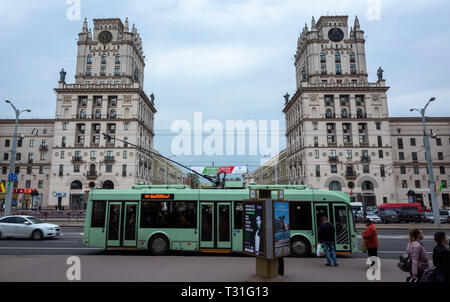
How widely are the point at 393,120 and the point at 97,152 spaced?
2494 inches

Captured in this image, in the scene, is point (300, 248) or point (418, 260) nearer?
point (418, 260)

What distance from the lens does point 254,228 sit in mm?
8289

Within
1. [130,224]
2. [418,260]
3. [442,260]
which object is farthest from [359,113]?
[442,260]

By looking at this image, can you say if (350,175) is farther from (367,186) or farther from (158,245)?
(158,245)

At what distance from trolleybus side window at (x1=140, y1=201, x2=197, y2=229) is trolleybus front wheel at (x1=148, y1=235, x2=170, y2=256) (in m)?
0.54

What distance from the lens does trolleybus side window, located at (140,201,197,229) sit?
1264cm

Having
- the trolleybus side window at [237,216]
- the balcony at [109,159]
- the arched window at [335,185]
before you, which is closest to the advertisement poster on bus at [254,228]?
the trolleybus side window at [237,216]

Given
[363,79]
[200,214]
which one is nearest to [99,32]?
[363,79]

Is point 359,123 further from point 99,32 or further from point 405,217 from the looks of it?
A: point 99,32

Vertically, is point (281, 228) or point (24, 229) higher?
point (281, 228)

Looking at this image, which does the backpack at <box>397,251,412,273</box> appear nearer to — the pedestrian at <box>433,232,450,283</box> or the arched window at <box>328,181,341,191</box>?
the pedestrian at <box>433,232,450,283</box>

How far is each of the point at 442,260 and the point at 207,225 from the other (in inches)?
343

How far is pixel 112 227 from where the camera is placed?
1286 cm

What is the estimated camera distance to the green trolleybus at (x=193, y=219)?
12.2 m
